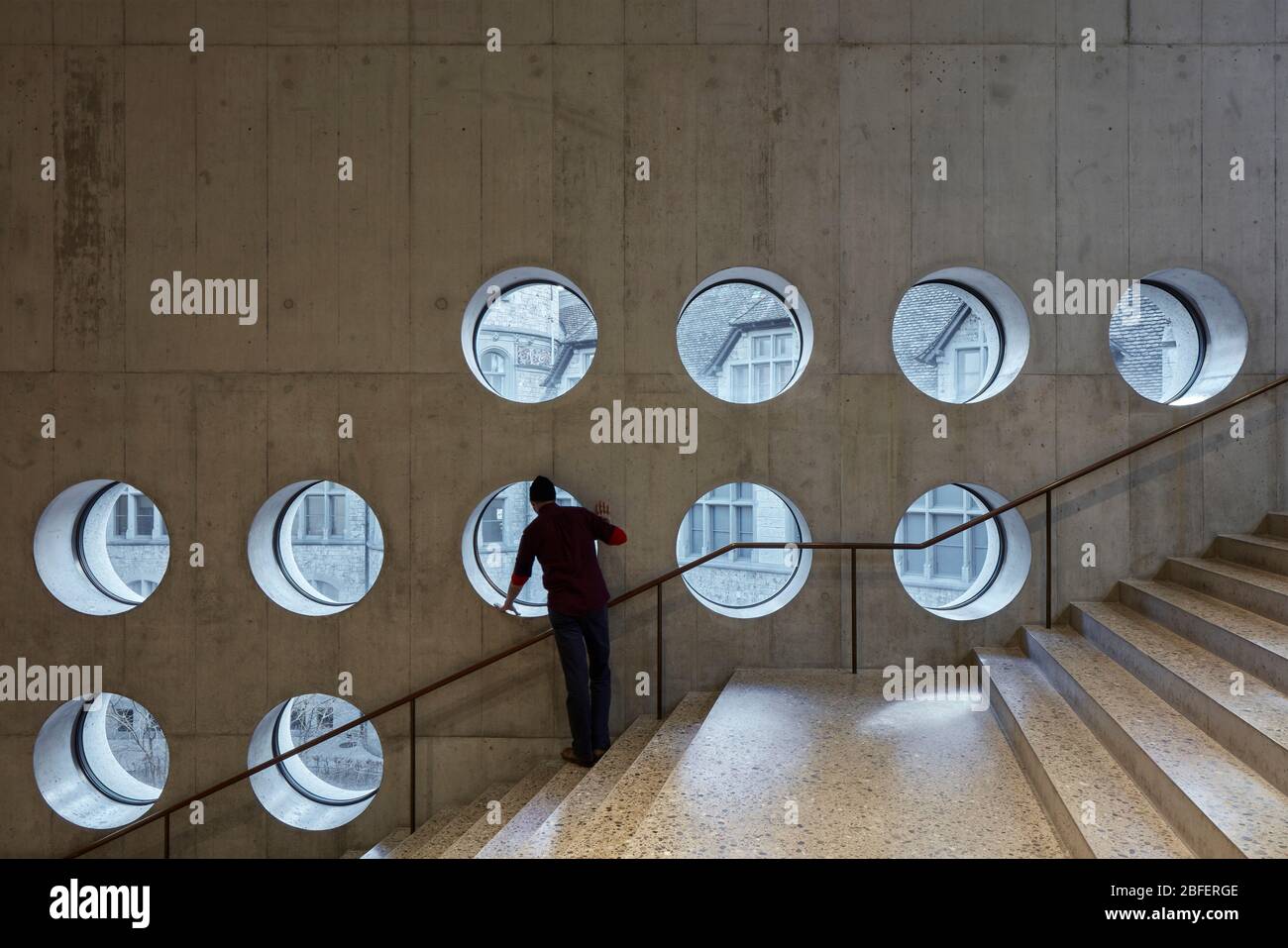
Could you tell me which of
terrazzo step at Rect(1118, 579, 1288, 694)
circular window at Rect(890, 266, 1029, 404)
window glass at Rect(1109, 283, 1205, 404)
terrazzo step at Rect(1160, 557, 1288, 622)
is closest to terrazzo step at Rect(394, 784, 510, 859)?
terrazzo step at Rect(1118, 579, 1288, 694)

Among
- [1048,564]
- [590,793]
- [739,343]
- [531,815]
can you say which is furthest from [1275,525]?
[739,343]

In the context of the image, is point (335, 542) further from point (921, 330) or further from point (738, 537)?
point (921, 330)

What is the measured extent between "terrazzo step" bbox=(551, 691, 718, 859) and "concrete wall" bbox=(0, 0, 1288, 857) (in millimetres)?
506

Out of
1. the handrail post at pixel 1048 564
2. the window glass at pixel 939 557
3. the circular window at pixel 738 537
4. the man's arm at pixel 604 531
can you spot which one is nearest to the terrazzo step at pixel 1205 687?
the handrail post at pixel 1048 564

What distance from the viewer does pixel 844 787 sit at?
3281mm

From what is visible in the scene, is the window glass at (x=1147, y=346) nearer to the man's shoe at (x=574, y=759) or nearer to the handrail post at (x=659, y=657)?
the handrail post at (x=659, y=657)

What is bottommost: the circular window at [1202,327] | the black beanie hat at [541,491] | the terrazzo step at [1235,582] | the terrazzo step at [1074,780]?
the terrazzo step at [1074,780]

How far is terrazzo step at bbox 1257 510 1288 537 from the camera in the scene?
4648 millimetres

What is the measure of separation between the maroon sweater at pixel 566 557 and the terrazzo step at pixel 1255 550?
3753 mm

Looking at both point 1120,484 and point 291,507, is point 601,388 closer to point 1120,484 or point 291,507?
point 291,507

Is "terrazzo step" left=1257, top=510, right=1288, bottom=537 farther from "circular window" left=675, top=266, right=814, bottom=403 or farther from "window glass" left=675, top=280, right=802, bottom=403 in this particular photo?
"window glass" left=675, top=280, right=802, bottom=403

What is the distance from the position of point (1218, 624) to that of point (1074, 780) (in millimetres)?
1383

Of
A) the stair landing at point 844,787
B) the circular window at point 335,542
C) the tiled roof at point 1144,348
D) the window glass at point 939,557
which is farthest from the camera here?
the window glass at point 939,557

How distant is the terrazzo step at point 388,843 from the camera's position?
465cm
